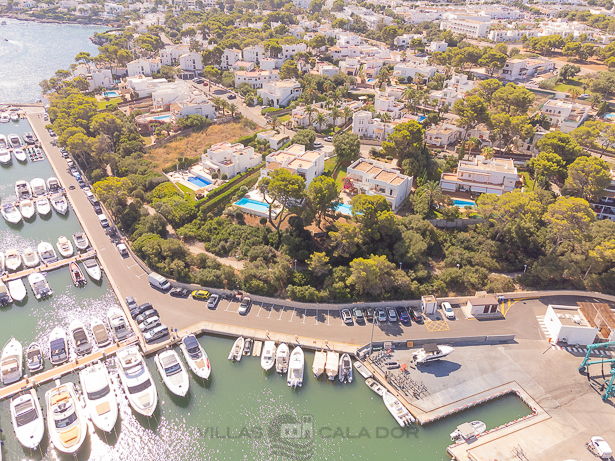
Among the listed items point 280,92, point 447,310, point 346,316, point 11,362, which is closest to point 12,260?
point 11,362

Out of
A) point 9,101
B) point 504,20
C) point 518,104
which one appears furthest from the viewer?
point 504,20

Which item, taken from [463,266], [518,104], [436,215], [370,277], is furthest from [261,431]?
[518,104]

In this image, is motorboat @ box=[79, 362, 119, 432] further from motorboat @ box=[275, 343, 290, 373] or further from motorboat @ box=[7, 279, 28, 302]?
motorboat @ box=[7, 279, 28, 302]

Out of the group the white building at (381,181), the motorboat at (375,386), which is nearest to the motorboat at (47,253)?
the motorboat at (375,386)

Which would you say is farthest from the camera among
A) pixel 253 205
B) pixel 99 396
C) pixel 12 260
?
pixel 253 205

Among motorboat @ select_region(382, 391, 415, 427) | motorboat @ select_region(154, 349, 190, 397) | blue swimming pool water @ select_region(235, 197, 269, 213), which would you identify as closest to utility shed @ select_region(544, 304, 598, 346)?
motorboat @ select_region(382, 391, 415, 427)

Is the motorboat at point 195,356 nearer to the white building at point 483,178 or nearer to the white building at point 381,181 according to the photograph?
the white building at point 381,181

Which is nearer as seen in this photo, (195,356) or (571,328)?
(195,356)

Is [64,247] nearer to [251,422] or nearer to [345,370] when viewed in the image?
[251,422]

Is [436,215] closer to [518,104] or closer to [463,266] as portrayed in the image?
[463,266]
